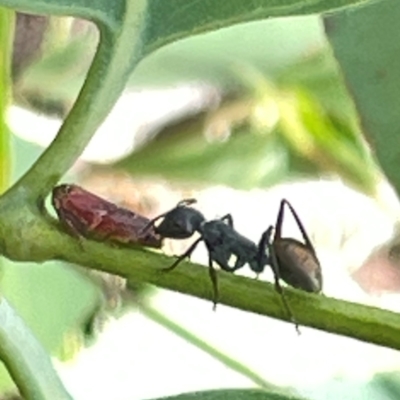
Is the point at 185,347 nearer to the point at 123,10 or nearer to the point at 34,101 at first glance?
the point at 34,101

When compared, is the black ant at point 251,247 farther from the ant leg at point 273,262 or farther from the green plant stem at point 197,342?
the green plant stem at point 197,342

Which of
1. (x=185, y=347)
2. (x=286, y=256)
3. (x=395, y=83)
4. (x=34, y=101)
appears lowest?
(x=185, y=347)

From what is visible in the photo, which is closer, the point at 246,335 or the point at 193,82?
the point at 246,335

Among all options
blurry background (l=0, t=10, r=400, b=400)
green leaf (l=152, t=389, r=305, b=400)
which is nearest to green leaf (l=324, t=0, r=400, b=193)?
green leaf (l=152, t=389, r=305, b=400)

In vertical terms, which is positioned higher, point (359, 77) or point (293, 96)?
point (359, 77)

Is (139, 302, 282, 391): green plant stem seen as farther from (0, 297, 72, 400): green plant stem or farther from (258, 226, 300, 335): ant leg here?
(0, 297, 72, 400): green plant stem

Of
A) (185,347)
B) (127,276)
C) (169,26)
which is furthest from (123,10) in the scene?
(185,347)

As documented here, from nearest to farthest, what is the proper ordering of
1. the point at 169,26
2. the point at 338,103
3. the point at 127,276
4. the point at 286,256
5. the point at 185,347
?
1. the point at 127,276
2. the point at 169,26
3. the point at 286,256
4. the point at 185,347
5. the point at 338,103

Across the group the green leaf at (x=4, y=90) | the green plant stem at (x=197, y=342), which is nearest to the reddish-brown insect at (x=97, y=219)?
the green leaf at (x=4, y=90)
